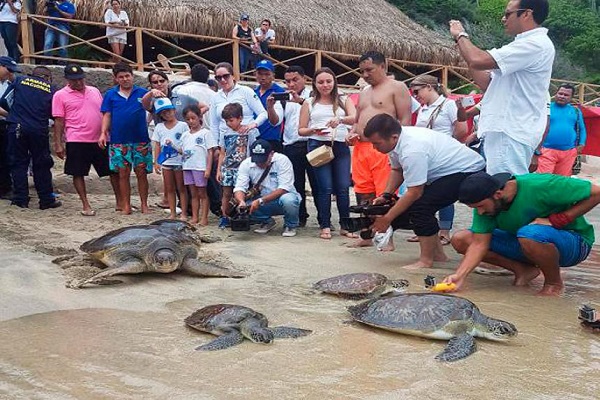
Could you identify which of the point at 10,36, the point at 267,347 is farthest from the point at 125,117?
the point at 10,36

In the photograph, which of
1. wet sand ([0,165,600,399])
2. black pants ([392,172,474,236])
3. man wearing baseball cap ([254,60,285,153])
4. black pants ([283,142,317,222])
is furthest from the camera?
man wearing baseball cap ([254,60,285,153])

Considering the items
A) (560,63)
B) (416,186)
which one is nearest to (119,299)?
(416,186)

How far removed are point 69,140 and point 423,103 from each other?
11.9 feet

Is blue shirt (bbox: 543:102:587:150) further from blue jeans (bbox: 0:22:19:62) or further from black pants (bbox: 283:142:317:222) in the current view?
blue jeans (bbox: 0:22:19:62)

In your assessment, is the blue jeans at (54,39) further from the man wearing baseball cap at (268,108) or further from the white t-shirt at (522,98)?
the white t-shirt at (522,98)

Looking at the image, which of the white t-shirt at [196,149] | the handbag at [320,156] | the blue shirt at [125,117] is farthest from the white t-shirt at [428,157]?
the blue shirt at [125,117]

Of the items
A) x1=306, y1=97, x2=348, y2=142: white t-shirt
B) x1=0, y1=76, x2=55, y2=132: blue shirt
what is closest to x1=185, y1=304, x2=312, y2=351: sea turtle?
x1=306, y1=97, x2=348, y2=142: white t-shirt

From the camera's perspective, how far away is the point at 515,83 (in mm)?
3773

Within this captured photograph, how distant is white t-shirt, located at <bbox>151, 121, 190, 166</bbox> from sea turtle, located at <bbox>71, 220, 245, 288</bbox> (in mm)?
1705

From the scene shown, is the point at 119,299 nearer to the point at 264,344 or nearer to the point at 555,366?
the point at 264,344

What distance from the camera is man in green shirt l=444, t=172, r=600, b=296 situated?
3.38 meters

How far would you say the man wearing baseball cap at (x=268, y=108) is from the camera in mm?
5832

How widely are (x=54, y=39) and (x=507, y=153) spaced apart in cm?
894

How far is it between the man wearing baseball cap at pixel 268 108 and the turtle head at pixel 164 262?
228cm
